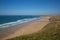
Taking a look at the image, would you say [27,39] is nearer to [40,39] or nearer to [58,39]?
[40,39]

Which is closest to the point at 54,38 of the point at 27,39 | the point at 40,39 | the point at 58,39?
the point at 58,39

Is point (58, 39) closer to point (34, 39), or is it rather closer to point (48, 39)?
point (48, 39)

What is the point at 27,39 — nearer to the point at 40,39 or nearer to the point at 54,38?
the point at 40,39

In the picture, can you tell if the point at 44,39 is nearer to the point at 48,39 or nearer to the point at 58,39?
the point at 48,39

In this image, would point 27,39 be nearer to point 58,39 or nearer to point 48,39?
point 48,39

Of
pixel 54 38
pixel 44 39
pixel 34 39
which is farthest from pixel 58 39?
pixel 34 39

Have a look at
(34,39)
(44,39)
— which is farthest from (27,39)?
(44,39)

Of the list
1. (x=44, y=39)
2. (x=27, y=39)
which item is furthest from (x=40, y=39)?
(x=27, y=39)
